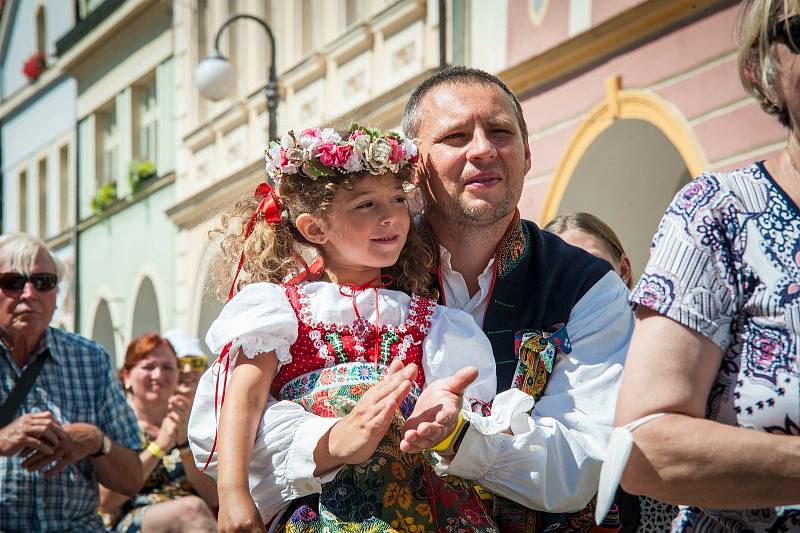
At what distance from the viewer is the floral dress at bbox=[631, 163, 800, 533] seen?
2285 millimetres

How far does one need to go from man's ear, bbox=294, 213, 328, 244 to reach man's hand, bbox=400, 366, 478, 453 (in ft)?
2.58

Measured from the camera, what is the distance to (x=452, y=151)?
145 inches

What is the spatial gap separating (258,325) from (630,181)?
7803 millimetres

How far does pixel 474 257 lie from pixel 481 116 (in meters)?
0.43

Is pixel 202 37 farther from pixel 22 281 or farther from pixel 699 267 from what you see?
pixel 699 267

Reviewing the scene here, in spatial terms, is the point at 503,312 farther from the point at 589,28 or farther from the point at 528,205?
the point at 528,205

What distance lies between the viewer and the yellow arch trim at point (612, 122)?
913 cm

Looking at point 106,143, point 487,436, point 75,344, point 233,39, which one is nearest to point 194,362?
point 75,344

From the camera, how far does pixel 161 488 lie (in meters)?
6.84

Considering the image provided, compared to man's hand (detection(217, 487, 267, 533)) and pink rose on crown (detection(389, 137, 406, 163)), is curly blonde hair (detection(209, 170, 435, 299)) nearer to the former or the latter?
pink rose on crown (detection(389, 137, 406, 163))

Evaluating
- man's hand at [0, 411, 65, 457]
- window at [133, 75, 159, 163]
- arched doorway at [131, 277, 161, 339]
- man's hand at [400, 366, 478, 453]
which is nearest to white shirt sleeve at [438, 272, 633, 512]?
man's hand at [400, 366, 478, 453]

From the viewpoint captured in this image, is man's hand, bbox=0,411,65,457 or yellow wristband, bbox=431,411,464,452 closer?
yellow wristband, bbox=431,411,464,452

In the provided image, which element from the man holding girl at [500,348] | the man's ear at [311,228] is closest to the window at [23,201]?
the man holding girl at [500,348]

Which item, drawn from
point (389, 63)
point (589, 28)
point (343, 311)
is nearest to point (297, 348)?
point (343, 311)
